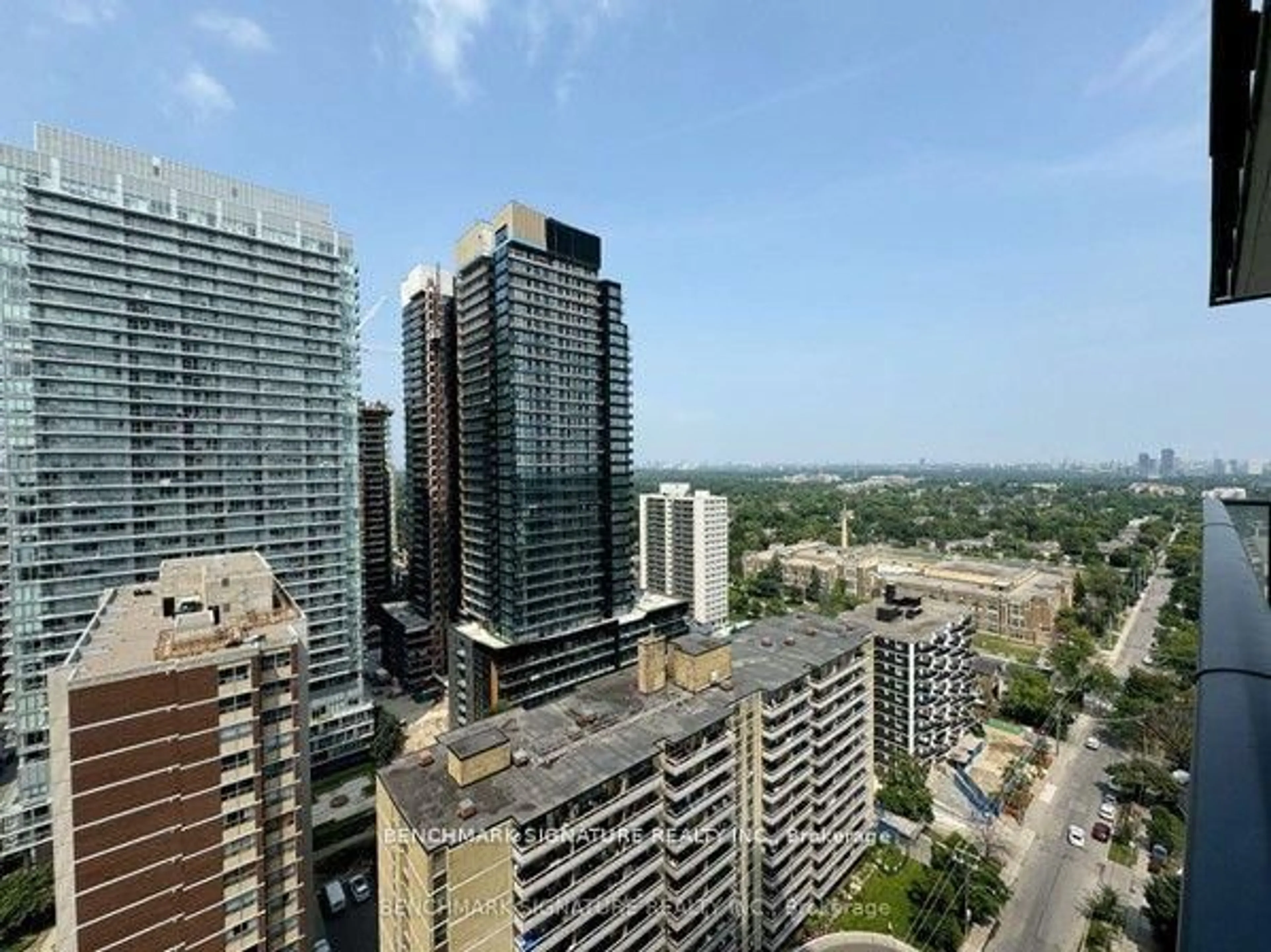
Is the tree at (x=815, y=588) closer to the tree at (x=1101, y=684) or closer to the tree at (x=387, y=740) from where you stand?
the tree at (x=1101, y=684)

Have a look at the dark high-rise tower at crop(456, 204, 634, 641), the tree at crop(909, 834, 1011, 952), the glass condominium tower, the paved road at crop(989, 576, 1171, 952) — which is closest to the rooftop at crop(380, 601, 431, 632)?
the dark high-rise tower at crop(456, 204, 634, 641)

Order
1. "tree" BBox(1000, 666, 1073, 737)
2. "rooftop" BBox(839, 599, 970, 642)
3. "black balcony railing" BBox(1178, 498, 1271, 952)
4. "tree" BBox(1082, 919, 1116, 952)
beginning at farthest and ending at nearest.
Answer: "tree" BBox(1000, 666, 1073, 737)
"rooftop" BBox(839, 599, 970, 642)
"tree" BBox(1082, 919, 1116, 952)
"black balcony railing" BBox(1178, 498, 1271, 952)

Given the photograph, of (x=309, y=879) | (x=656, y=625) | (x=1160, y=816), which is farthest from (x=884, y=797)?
(x=309, y=879)

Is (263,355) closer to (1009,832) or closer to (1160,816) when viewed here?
(1009,832)

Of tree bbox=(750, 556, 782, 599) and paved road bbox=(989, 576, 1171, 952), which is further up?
tree bbox=(750, 556, 782, 599)

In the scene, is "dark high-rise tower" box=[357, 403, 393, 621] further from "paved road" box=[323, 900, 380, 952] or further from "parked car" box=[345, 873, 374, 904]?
"paved road" box=[323, 900, 380, 952]

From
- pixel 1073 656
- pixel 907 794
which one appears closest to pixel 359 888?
pixel 907 794

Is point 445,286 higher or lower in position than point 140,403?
higher
